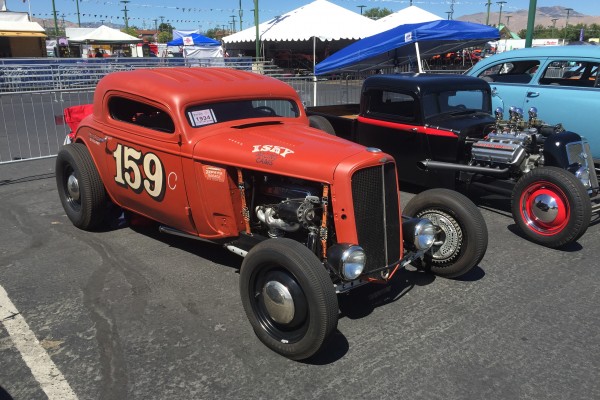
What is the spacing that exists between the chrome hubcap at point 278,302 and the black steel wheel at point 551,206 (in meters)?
3.15

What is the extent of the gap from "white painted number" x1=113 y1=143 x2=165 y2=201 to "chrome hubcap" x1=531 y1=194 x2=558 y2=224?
3.68m

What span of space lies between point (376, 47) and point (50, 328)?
25.5 feet

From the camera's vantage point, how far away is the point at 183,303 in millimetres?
3740

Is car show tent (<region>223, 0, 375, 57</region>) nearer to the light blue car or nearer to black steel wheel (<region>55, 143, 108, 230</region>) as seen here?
the light blue car

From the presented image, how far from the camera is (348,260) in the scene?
3.03 meters

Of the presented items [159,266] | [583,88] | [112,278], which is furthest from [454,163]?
[112,278]

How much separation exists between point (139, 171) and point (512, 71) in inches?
249

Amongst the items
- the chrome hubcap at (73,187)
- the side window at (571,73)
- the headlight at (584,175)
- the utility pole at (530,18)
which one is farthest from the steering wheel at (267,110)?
the utility pole at (530,18)

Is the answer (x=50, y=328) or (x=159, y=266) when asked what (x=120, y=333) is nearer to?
(x=50, y=328)

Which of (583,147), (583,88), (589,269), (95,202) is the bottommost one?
(589,269)

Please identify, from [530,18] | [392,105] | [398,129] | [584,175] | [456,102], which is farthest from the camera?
[530,18]

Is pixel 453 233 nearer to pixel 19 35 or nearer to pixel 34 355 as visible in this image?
pixel 34 355

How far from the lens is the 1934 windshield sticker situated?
406 centimetres

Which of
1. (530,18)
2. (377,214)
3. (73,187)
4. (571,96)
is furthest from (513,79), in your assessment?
(73,187)
